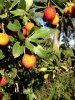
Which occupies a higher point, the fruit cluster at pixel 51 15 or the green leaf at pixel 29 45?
the fruit cluster at pixel 51 15

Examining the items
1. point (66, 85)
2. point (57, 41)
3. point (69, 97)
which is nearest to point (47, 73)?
point (57, 41)

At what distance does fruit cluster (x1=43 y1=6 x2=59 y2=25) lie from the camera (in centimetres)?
113

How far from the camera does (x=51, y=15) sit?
1.16 meters

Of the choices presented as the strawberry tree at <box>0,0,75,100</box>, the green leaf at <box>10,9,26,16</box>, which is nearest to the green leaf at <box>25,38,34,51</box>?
the strawberry tree at <box>0,0,75,100</box>

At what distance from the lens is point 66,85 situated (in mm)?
3643

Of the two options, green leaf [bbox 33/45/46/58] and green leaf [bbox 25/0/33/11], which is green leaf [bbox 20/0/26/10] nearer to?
green leaf [bbox 25/0/33/11]

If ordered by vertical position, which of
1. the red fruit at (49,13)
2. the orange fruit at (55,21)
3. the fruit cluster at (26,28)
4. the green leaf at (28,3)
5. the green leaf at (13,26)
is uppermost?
the green leaf at (28,3)

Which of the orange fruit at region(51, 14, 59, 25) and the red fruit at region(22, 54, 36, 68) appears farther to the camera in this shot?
the orange fruit at region(51, 14, 59, 25)

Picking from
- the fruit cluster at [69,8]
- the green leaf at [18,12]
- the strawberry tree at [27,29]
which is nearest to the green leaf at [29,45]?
the strawberry tree at [27,29]

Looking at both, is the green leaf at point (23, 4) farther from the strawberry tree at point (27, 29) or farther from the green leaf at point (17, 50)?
the green leaf at point (17, 50)

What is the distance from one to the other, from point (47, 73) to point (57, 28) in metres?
0.77

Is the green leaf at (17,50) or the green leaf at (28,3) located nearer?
the green leaf at (17,50)

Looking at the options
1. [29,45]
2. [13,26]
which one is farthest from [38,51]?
[13,26]

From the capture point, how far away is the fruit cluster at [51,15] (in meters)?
1.13
